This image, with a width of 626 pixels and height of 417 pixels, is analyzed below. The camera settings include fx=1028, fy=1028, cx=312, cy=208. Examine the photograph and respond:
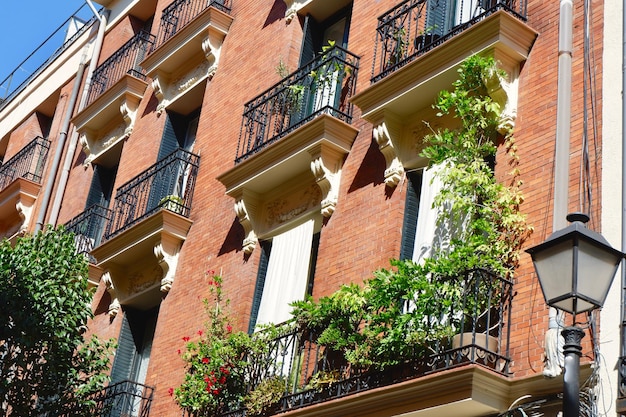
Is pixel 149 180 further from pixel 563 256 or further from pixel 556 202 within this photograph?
pixel 563 256

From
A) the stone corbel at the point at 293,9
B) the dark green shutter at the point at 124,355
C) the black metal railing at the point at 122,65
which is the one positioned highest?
the black metal railing at the point at 122,65

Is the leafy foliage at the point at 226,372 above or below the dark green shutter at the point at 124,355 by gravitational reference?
below

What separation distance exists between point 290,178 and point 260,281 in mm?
1614

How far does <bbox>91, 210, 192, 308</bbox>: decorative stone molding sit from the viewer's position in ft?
56.8

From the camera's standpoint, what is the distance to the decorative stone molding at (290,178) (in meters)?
14.3

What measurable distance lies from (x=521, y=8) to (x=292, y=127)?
13.8 feet

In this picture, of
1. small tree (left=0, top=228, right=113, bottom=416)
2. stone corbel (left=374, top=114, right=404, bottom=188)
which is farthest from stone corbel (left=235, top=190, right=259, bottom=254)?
stone corbel (left=374, top=114, right=404, bottom=188)

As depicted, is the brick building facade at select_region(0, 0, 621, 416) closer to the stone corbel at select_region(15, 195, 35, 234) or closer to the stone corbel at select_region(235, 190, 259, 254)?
the stone corbel at select_region(235, 190, 259, 254)

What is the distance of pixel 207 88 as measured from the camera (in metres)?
19.1

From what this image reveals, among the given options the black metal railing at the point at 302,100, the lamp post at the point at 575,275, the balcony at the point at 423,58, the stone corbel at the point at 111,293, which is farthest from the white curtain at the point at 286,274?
the lamp post at the point at 575,275

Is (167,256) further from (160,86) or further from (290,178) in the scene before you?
(160,86)

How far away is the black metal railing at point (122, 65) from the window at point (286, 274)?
27.0ft

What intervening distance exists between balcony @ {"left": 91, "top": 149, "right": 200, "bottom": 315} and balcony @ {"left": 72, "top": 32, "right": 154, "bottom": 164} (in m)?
2.72

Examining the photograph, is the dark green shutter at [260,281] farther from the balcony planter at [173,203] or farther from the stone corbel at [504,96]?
the stone corbel at [504,96]
